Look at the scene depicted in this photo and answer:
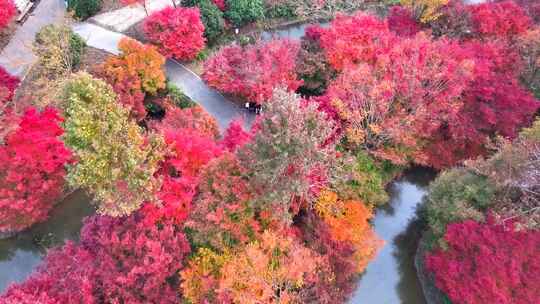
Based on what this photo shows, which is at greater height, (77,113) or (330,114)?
(77,113)

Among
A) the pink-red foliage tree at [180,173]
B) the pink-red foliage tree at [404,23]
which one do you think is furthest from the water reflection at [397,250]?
the pink-red foliage tree at [180,173]

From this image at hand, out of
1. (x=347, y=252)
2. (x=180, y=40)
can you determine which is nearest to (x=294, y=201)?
(x=347, y=252)

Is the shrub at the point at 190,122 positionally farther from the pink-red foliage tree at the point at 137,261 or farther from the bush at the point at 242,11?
the bush at the point at 242,11

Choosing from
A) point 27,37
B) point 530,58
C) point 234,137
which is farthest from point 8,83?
point 530,58

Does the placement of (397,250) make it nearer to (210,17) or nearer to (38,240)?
(210,17)

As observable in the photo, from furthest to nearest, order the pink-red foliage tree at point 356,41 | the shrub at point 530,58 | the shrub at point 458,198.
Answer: the pink-red foliage tree at point 356,41 → the shrub at point 530,58 → the shrub at point 458,198

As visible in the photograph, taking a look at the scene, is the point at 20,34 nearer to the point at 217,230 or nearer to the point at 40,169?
the point at 40,169

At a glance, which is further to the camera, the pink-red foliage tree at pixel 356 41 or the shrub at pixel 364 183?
the pink-red foliage tree at pixel 356 41
